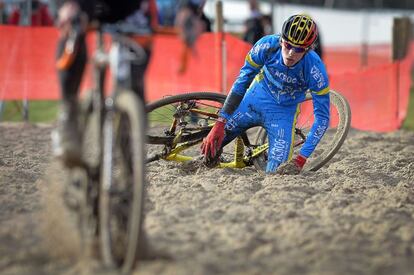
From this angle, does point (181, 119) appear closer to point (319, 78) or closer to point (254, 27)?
point (319, 78)

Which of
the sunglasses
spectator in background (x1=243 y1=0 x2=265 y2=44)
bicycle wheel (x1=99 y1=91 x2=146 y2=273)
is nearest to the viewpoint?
bicycle wheel (x1=99 y1=91 x2=146 y2=273)

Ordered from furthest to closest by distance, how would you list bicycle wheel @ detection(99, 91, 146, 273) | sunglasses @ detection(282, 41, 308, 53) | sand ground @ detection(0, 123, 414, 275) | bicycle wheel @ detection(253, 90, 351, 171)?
bicycle wheel @ detection(253, 90, 351, 171)
sunglasses @ detection(282, 41, 308, 53)
sand ground @ detection(0, 123, 414, 275)
bicycle wheel @ detection(99, 91, 146, 273)

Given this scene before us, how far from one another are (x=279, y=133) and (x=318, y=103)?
50cm

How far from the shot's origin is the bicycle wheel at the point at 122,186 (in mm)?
3855

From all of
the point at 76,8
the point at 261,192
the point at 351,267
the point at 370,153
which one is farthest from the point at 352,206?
the point at 370,153

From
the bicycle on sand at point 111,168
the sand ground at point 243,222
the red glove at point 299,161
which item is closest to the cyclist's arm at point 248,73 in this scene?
the sand ground at point 243,222

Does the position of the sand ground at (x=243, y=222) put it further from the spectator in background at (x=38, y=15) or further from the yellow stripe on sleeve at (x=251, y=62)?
the spectator in background at (x=38, y=15)

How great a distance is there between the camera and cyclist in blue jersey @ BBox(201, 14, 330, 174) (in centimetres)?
660

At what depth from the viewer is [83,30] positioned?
425 centimetres

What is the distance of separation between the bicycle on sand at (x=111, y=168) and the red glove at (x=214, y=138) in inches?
91.8

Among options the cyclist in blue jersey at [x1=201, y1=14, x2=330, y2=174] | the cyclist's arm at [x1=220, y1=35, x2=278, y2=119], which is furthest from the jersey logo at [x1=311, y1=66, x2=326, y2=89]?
the cyclist's arm at [x1=220, y1=35, x2=278, y2=119]

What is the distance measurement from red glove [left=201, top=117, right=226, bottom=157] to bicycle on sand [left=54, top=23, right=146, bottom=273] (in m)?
2.33

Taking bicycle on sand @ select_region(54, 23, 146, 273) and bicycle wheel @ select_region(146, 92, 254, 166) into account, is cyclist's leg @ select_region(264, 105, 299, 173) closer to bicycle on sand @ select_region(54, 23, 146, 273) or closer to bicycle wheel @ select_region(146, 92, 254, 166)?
bicycle wheel @ select_region(146, 92, 254, 166)

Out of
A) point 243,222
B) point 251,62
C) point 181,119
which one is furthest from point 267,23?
point 243,222
